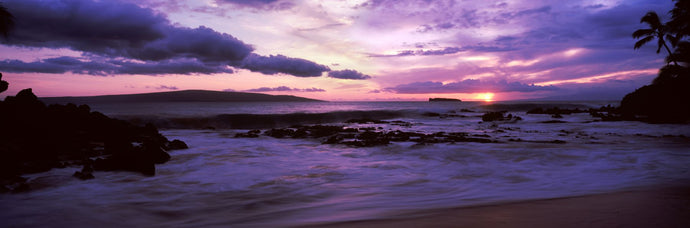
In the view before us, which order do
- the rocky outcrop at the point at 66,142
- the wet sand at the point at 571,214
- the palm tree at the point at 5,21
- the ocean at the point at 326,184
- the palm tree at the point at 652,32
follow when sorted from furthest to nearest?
the palm tree at the point at 652,32 → the palm tree at the point at 5,21 → the rocky outcrop at the point at 66,142 → the ocean at the point at 326,184 → the wet sand at the point at 571,214

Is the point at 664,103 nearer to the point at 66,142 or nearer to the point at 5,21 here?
the point at 66,142

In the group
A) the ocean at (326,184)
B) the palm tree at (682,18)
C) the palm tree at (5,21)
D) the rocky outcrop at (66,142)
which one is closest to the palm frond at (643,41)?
the palm tree at (682,18)

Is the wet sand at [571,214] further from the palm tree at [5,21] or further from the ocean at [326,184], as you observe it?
the palm tree at [5,21]

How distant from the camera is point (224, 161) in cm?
638

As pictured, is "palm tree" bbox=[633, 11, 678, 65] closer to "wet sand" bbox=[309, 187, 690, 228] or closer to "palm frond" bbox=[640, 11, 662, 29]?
"palm frond" bbox=[640, 11, 662, 29]

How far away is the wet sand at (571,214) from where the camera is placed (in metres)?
2.23

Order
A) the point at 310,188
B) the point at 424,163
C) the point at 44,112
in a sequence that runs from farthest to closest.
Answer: the point at 44,112, the point at 424,163, the point at 310,188

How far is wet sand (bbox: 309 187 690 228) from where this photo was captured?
2.23 metres

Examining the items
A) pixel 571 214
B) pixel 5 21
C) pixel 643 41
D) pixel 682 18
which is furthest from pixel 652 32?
pixel 5 21

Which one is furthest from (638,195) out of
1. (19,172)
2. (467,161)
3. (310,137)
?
(310,137)

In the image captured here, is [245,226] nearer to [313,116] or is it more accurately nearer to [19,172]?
[19,172]

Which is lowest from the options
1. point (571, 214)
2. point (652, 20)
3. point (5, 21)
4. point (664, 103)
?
point (571, 214)

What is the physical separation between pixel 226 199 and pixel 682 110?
20236mm

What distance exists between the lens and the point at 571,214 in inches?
96.9
